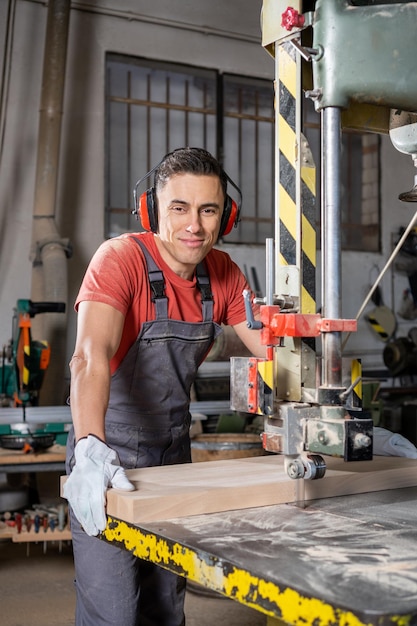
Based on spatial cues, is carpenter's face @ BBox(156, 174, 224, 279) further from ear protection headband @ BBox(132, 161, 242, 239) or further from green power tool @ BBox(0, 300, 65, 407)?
green power tool @ BBox(0, 300, 65, 407)

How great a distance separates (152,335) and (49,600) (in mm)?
2028

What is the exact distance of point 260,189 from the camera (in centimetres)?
680

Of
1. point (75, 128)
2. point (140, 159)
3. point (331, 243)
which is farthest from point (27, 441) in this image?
point (140, 159)

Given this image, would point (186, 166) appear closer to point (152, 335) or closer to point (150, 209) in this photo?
point (150, 209)

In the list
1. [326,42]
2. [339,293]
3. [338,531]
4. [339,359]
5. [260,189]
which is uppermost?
[260,189]

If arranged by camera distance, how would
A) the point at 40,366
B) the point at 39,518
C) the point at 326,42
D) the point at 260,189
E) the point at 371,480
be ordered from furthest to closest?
the point at 260,189, the point at 40,366, the point at 39,518, the point at 371,480, the point at 326,42

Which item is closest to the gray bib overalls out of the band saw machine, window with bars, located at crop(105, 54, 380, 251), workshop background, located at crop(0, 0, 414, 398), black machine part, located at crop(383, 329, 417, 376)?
the band saw machine

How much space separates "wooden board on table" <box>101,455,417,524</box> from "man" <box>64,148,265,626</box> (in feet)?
0.73

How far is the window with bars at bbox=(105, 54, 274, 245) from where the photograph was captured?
6086 millimetres

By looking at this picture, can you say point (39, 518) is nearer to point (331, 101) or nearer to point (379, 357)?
point (331, 101)

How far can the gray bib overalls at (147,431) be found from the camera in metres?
1.81

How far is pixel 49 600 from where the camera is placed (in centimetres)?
345

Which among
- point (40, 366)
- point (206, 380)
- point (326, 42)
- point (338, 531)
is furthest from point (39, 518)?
point (326, 42)

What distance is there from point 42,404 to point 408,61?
4.01 metres
